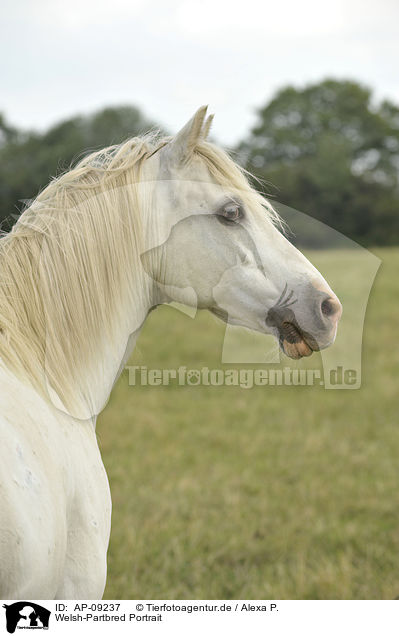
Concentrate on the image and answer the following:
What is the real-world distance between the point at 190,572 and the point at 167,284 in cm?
264

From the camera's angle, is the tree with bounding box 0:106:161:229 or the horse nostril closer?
the horse nostril

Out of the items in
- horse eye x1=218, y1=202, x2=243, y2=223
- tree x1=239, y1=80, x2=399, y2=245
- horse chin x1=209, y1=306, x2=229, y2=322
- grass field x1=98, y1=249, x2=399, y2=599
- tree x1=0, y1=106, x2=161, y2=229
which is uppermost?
horse eye x1=218, y1=202, x2=243, y2=223

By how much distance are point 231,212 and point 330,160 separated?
19.4ft

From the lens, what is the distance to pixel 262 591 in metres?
3.41

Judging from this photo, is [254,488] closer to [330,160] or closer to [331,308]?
[331,308]

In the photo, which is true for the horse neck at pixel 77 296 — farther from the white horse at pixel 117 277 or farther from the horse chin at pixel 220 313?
the horse chin at pixel 220 313

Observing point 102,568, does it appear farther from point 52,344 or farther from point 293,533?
point 293,533

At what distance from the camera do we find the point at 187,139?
60.9 inches

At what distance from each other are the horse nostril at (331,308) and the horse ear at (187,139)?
56 centimetres

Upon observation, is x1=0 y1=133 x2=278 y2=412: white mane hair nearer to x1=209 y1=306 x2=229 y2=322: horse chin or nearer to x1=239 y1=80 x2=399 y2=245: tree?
x1=209 y1=306 x2=229 y2=322: horse chin

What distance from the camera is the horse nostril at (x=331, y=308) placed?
156 cm

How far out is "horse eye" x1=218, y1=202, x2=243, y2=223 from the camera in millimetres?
1571
